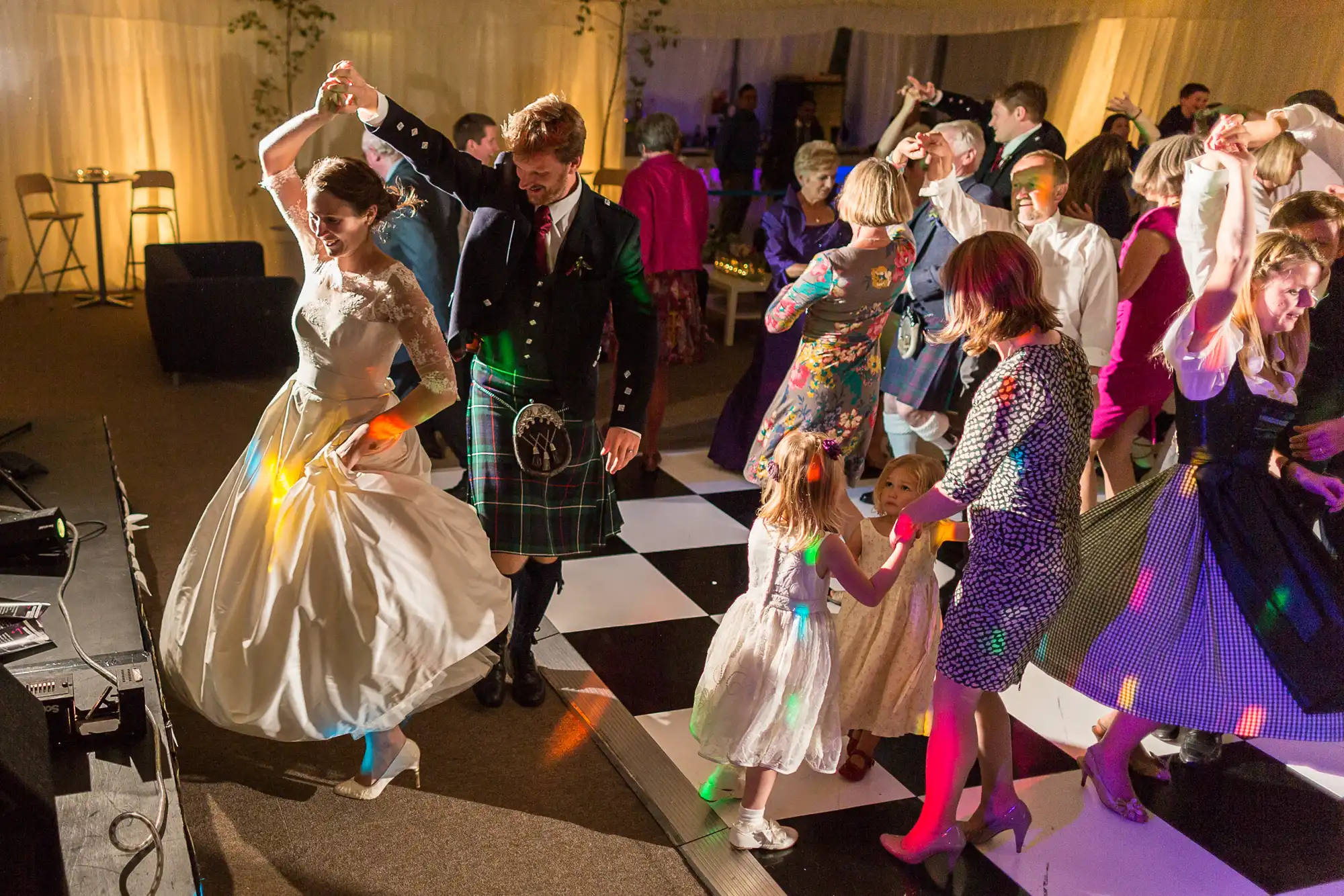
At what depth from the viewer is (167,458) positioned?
14.6 ft

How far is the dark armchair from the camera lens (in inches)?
216

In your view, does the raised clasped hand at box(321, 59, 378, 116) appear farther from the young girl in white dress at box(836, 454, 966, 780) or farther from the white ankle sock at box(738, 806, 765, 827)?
the white ankle sock at box(738, 806, 765, 827)

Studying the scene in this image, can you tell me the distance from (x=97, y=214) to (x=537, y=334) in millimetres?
6120

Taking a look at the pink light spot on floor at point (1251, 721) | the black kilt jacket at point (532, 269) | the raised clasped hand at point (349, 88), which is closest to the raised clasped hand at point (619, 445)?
the black kilt jacket at point (532, 269)

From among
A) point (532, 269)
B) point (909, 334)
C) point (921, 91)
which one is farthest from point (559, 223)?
point (921, 91)

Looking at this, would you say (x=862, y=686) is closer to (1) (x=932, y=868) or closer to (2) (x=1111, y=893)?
(1) (x=932, y=868)

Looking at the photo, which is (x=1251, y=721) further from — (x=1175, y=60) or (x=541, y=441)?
(x=1175, y=60)

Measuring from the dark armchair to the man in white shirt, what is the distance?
11.5 feet

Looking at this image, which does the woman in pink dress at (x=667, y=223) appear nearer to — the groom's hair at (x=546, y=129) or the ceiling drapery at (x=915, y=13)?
the groom's hair at (x=546, y=129)

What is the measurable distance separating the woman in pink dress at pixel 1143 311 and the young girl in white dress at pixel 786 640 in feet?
4.79

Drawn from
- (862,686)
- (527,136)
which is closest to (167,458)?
(527,136)

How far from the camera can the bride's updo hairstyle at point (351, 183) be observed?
2117 millimetres

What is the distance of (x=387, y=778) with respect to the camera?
2.41m

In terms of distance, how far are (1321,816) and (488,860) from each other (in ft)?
6.17
